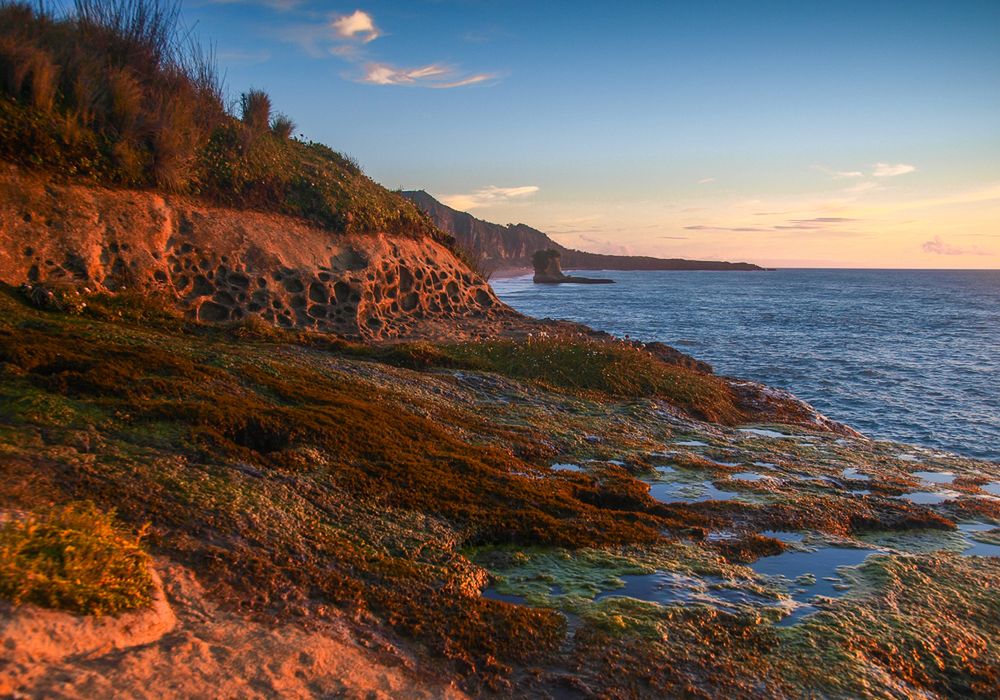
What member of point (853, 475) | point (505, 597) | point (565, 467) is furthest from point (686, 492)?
point (505, 597)

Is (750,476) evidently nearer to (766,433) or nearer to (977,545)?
(977,545)

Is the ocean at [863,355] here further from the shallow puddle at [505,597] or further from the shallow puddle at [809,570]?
the shallow puddle at [505,597]

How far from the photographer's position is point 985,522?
30.3ft

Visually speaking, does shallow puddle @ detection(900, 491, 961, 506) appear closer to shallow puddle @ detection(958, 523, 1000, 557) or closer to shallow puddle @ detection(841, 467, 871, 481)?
shallow puddle @ detection(841, 467, 871, 481)

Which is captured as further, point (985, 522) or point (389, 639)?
point (985, 522)

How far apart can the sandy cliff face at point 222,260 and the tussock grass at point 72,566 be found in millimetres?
11299

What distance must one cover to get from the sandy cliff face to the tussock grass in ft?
37.1

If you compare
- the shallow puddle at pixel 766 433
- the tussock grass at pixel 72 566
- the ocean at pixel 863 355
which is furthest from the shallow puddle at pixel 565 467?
the ocean at pixel 863 355

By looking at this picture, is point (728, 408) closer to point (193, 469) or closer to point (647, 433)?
point (647, 433)

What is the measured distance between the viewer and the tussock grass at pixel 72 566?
382cm

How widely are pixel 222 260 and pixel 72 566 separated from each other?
51.7 feet

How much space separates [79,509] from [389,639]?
7.97 feet

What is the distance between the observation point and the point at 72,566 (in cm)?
400

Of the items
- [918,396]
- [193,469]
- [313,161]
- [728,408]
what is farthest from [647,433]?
[313,161]
